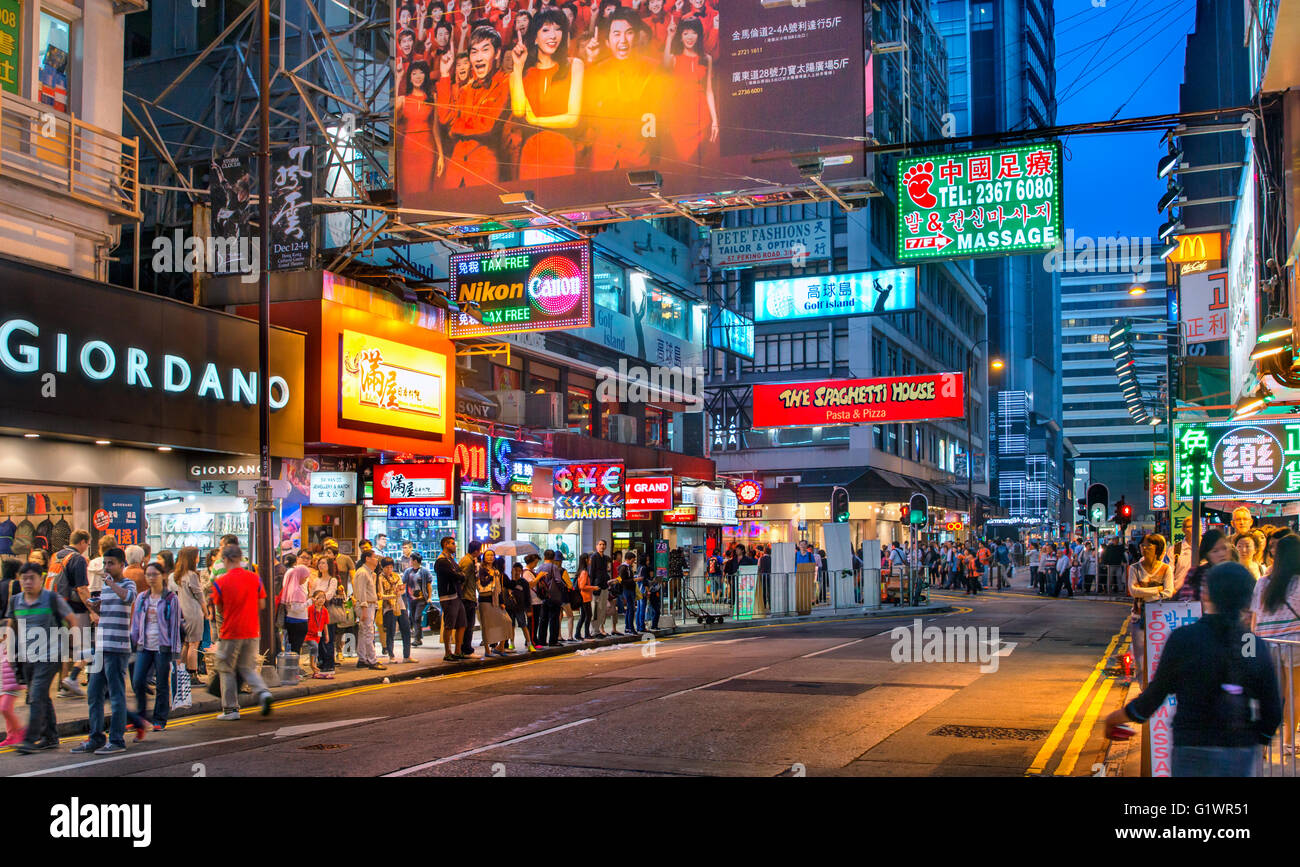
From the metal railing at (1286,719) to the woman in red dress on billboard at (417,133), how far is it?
15.5 m

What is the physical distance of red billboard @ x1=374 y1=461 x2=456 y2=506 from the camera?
23828 mm

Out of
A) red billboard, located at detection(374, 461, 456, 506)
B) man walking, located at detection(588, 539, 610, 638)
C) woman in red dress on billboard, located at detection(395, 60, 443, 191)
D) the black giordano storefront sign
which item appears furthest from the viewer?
man walking, located at detection(588, 539, 610, 638)

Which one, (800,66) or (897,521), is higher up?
(800,66)

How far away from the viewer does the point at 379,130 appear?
26.6 m

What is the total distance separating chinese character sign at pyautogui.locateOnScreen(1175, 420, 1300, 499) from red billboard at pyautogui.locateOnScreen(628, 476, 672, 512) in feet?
48.0

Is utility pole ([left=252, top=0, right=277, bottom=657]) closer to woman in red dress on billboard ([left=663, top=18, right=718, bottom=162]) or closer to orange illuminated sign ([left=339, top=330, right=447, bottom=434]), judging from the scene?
orange illuminated sign ([left=339, top=330, right=447, bottom=434])

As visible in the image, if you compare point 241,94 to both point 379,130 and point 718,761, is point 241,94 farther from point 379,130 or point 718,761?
point 718,761

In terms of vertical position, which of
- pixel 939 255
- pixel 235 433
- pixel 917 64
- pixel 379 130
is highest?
pixel 917 64

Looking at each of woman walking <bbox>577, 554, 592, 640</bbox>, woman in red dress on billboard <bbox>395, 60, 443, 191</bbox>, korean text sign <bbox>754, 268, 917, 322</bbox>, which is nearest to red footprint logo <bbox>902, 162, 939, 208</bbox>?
woman in red dress on billboard <bbox>395, 60, 443, 191</bbox>

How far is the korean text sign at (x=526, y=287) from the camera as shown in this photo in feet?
69.6

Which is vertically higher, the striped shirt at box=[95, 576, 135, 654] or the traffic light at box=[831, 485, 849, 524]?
the traffic light at box=[831, 485, 849, 524]

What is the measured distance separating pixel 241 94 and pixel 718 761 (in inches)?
790

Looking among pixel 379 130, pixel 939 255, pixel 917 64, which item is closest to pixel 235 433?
pixel 379 130

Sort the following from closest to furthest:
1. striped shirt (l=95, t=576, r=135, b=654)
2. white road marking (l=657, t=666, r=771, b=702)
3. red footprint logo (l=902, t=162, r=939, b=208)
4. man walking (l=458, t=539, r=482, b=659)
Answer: striped shirt (l=95, t=576, r=135, b=654)
white road marking (l=657, t=666, r=771, b=702)
red footprint logo (l=902, t=162, r=939, b=208)
man walking (l=458, t=539, r=482, b=659)
